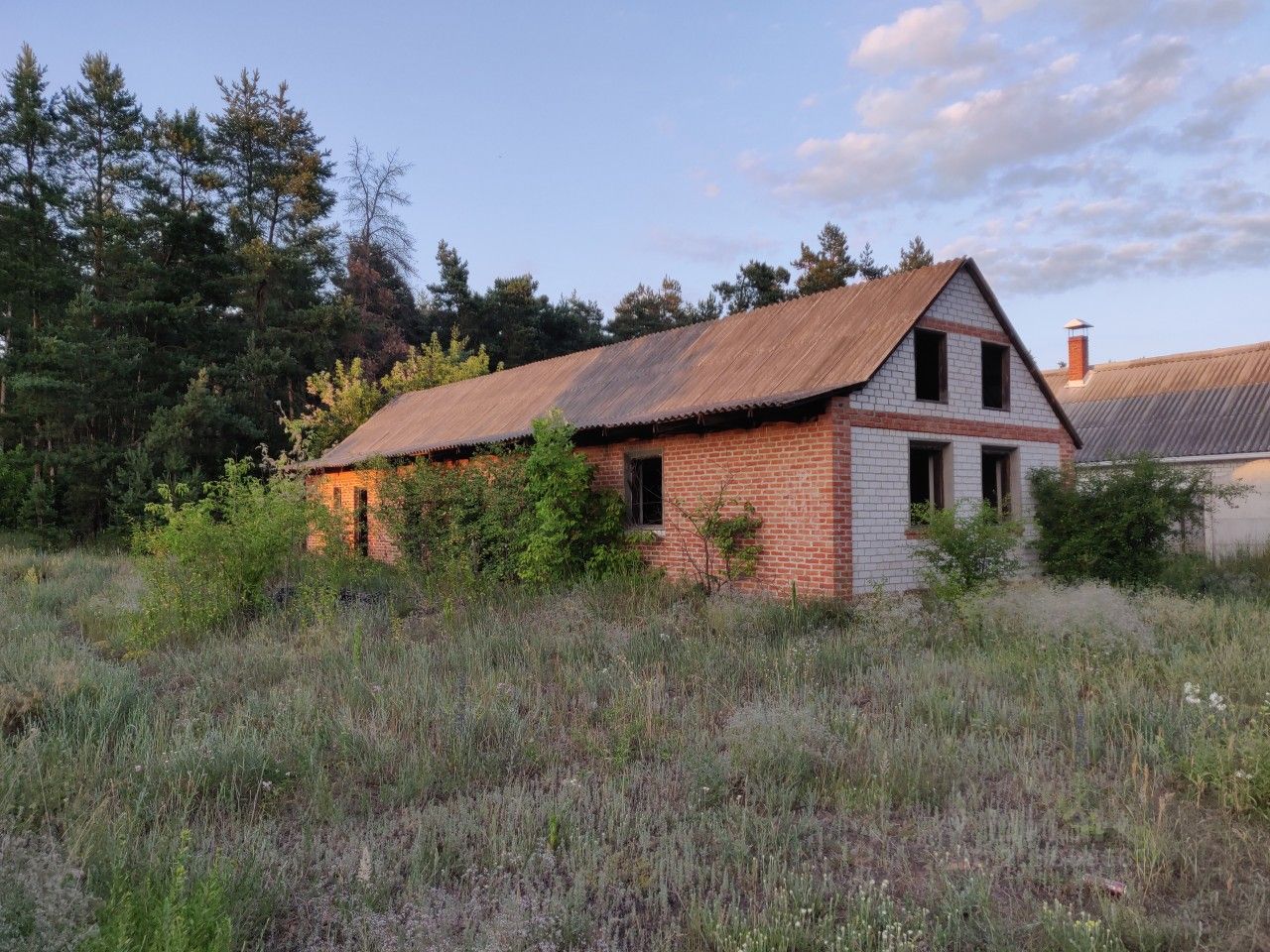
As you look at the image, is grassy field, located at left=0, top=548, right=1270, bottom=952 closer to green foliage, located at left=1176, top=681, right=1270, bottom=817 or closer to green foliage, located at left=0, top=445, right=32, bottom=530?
green foliage, located at left=1176, top=681, right=1270, bottom=817

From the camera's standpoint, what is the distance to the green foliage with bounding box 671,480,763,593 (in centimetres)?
1217

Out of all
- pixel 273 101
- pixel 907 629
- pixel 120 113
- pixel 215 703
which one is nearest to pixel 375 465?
pixel 215 703

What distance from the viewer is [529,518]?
13250 mm

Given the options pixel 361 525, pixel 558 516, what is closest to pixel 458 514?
pixel 558 516

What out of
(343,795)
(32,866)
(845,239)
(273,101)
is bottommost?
(343,795)

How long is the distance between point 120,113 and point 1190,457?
33.0m

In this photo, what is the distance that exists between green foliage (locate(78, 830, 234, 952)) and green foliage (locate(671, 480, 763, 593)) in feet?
30.1

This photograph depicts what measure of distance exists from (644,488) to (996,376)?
247 inches

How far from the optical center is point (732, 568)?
12344 mm

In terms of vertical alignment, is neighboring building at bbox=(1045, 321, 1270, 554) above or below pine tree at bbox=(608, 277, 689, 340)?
below

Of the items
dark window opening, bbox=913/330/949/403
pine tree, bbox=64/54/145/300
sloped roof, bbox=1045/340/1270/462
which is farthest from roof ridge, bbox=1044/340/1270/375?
pine tree, bbox=64/54/145/300

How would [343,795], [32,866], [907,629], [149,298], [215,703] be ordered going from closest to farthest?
[32,866], [343,795], [215,703], [907,629], [149,298]

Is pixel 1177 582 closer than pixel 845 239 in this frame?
Yes

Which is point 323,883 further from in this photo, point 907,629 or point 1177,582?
point 1177,582
